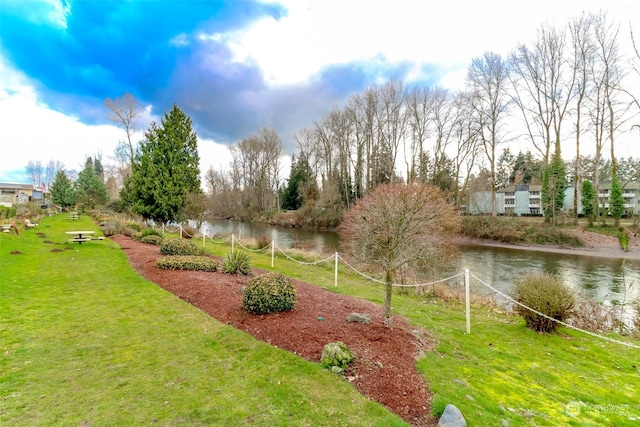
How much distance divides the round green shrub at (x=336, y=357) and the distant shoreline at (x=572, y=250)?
24.3 m

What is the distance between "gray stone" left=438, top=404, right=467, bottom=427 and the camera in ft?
9.42

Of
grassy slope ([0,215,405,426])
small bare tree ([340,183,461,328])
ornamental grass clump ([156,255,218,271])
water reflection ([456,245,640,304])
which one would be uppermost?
small bare tree ([340,183,461,328])

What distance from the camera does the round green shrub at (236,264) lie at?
935 centimetres

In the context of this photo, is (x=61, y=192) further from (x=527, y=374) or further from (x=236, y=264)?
(x=527, y=374)

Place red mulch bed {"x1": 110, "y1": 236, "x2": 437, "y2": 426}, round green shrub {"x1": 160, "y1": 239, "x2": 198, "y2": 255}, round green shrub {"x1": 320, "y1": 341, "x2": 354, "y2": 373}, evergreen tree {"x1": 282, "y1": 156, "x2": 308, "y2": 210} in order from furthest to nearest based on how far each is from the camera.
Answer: evergreen tree {"x1": 282, "y1": 156, "x2": 308, "y2": 210}, round green shrub {"x1": 160, "y1": 239, "x2": 198, "y2": 255}, round green shrub {"x1": 320, "y1": 341, "x2": 354, "y2": 373}, red mulch bed {"x1": 110, "y1": 236, "x2": 437, "y2": 426}

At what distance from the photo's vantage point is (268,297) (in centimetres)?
566

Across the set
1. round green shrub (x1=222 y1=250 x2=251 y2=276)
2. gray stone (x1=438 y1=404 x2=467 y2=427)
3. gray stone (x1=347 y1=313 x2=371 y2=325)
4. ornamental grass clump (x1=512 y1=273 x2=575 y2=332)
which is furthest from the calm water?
gray stone (x1=438 y1=404 x2=467 y2=427)

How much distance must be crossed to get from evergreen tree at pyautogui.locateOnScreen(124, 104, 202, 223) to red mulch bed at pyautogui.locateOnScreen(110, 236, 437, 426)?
14741mm

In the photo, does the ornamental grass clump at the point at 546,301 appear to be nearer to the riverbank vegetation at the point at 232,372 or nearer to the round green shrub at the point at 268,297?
the riverbank vegetation at the point at 232,372

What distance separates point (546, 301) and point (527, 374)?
2.36 meters

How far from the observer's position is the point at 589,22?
22938 mm

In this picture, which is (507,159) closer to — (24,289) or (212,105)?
(212,105)

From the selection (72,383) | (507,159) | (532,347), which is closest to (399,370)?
(532,347)

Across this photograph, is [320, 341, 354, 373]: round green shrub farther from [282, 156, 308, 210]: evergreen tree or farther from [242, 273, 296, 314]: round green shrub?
[282, 156, 308, 210]: evergreen tree
